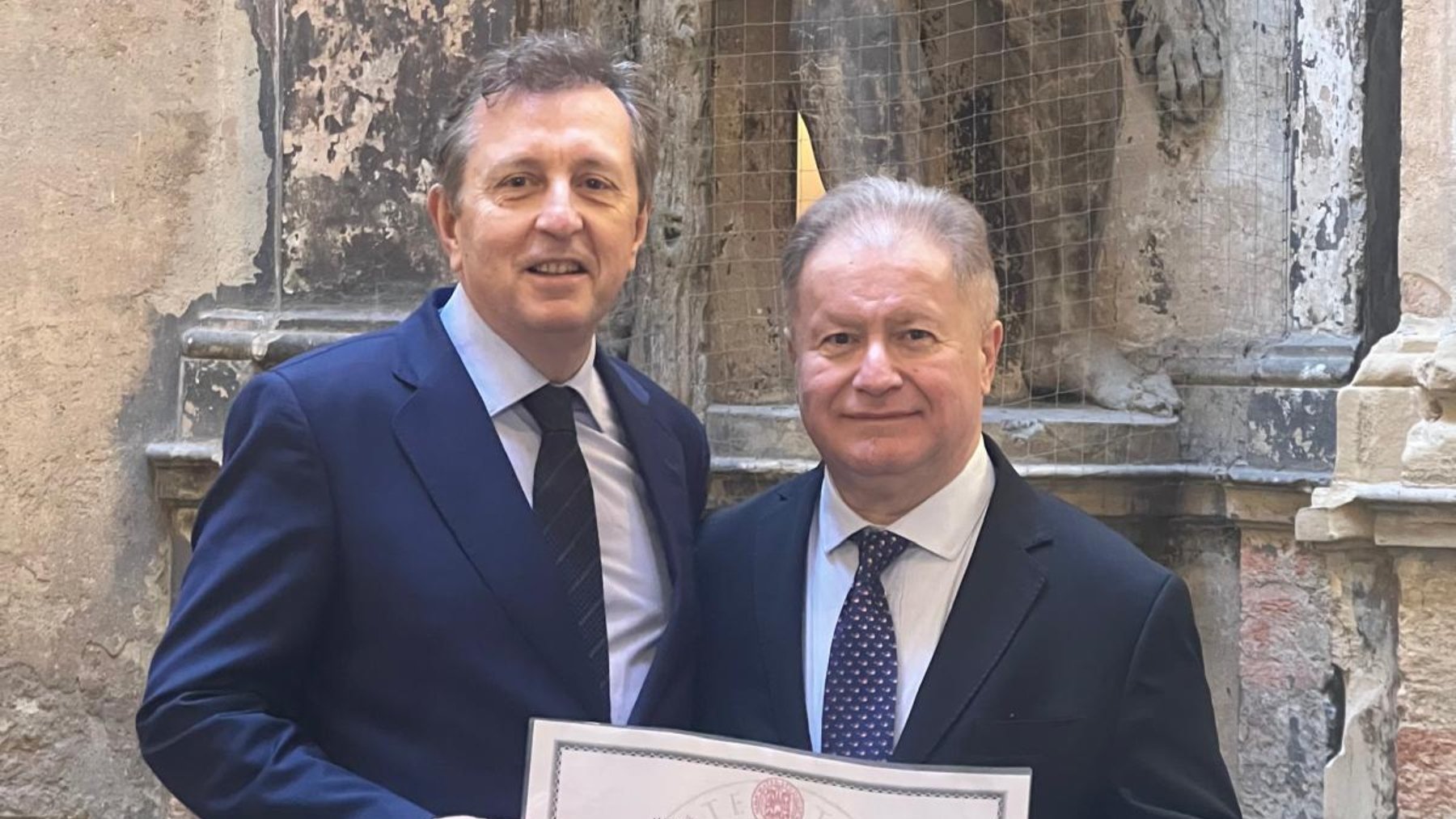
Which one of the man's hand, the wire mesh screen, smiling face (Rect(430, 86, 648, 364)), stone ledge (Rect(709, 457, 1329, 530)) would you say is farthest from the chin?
the man's hand

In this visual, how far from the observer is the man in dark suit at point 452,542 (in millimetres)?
1578

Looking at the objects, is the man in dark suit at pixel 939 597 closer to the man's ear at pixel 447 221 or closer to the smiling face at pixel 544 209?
the smiling face at pixel 544 209

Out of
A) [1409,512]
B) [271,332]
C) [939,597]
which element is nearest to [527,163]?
[939,597]

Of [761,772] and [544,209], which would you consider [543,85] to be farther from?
[761,772]

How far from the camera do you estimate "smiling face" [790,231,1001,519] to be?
5.32 feet

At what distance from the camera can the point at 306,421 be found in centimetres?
163

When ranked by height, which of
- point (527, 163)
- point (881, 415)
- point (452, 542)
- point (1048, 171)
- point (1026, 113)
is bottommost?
point (452, 542)

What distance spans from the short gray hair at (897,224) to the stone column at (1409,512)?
3.78 ft

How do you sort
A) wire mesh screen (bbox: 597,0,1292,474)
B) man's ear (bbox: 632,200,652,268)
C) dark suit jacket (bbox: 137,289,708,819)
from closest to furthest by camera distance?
1. dark suit jacket (bbox: 137,289,708,819)
2. man's ear (bbox: 632,200,652,268)
3. wire mesh screen (bbox: 597,0,1292,474)

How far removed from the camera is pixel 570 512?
1.72 meters

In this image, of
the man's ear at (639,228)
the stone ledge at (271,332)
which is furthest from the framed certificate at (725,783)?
the stone ledge at (271,332)

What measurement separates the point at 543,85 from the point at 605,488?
417mm

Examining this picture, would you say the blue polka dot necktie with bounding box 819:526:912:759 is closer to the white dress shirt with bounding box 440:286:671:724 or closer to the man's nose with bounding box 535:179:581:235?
the white dress shirt with bounding box 440:286:671:724

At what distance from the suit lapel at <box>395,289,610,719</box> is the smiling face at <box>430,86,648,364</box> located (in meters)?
0.10
